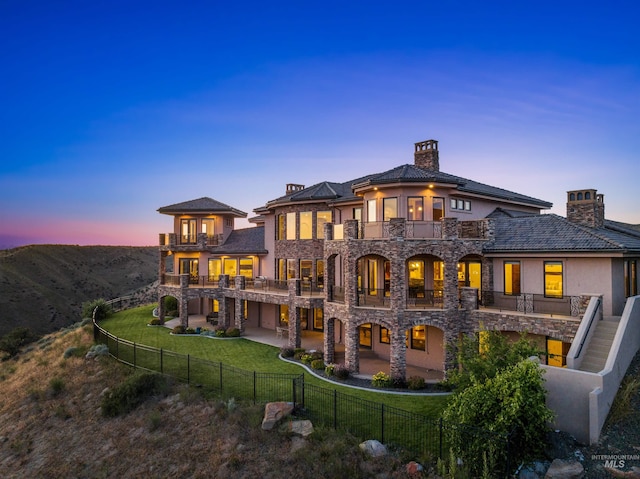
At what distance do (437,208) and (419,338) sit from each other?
7.75m

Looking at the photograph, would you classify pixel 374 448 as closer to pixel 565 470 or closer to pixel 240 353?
pixel 565 470

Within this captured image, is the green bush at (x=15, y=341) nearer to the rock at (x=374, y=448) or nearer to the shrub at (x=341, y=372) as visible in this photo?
the shrub at (x=341, y=372)

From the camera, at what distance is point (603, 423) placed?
36.6 feet

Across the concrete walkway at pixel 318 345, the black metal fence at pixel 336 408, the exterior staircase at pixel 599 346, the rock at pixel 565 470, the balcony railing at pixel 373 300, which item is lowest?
the concrete walkway at pixel 318 345

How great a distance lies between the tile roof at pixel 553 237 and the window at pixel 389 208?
5.37 meters

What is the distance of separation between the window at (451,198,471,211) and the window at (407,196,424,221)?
2728mm

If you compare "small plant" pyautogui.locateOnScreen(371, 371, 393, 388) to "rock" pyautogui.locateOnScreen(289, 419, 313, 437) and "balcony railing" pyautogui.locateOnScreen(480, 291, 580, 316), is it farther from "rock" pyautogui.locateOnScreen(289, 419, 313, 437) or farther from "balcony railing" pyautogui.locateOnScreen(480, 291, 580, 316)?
"balcony railing" pyautogui.locateOnScreen(480, 291, 580, 316)

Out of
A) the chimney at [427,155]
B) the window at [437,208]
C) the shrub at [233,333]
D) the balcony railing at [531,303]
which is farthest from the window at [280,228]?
the balcony railing at [531,303]

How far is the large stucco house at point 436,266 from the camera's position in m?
16.9

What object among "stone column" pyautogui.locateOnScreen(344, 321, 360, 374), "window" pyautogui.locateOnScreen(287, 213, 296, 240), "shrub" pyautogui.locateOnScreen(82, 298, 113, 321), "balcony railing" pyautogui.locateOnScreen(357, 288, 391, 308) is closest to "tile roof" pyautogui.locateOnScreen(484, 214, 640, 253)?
"balcony railing" pyautogui.locateOnScreen(357, 288, 391, 308)

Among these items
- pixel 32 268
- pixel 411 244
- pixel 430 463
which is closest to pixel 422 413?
pixel 430 463

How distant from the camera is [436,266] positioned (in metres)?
21.3

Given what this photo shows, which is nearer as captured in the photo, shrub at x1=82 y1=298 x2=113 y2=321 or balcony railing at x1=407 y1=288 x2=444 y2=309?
balcony railing at x1=407 y1=288 x2=444 y2=309

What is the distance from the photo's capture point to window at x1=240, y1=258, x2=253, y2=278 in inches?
1275
